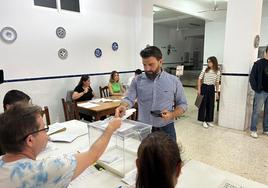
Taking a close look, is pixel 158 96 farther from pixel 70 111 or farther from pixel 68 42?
pixel 68 42

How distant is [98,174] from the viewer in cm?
135

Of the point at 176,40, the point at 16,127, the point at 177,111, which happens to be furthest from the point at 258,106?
the point at 176,40

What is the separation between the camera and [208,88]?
425cm

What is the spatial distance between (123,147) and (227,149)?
2.41 m

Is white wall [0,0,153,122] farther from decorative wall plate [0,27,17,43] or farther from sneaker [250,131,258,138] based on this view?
sneaker [250,131,258,138]

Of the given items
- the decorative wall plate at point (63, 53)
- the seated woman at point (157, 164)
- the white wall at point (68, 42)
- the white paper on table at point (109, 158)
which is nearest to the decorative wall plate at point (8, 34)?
the white wall at point (68, 42)

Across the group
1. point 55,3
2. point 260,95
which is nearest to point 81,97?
point 55,3

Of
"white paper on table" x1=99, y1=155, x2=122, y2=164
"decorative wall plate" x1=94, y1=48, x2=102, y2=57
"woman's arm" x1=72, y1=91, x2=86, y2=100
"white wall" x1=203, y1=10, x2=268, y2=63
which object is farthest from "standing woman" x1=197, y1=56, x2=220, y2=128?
"white wall" x1=203, y1=10, x2=268, y2=63

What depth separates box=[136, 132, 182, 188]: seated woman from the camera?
31.0 inches

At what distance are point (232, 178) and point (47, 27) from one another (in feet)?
12.1

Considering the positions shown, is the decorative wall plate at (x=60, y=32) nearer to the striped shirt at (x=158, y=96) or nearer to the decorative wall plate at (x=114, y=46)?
the decorative wall plate at (x=114, y=46)

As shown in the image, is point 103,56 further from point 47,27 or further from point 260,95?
point 260,95

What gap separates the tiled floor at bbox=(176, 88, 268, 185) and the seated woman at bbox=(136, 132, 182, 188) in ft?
7.31

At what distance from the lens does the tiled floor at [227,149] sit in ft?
8.98
